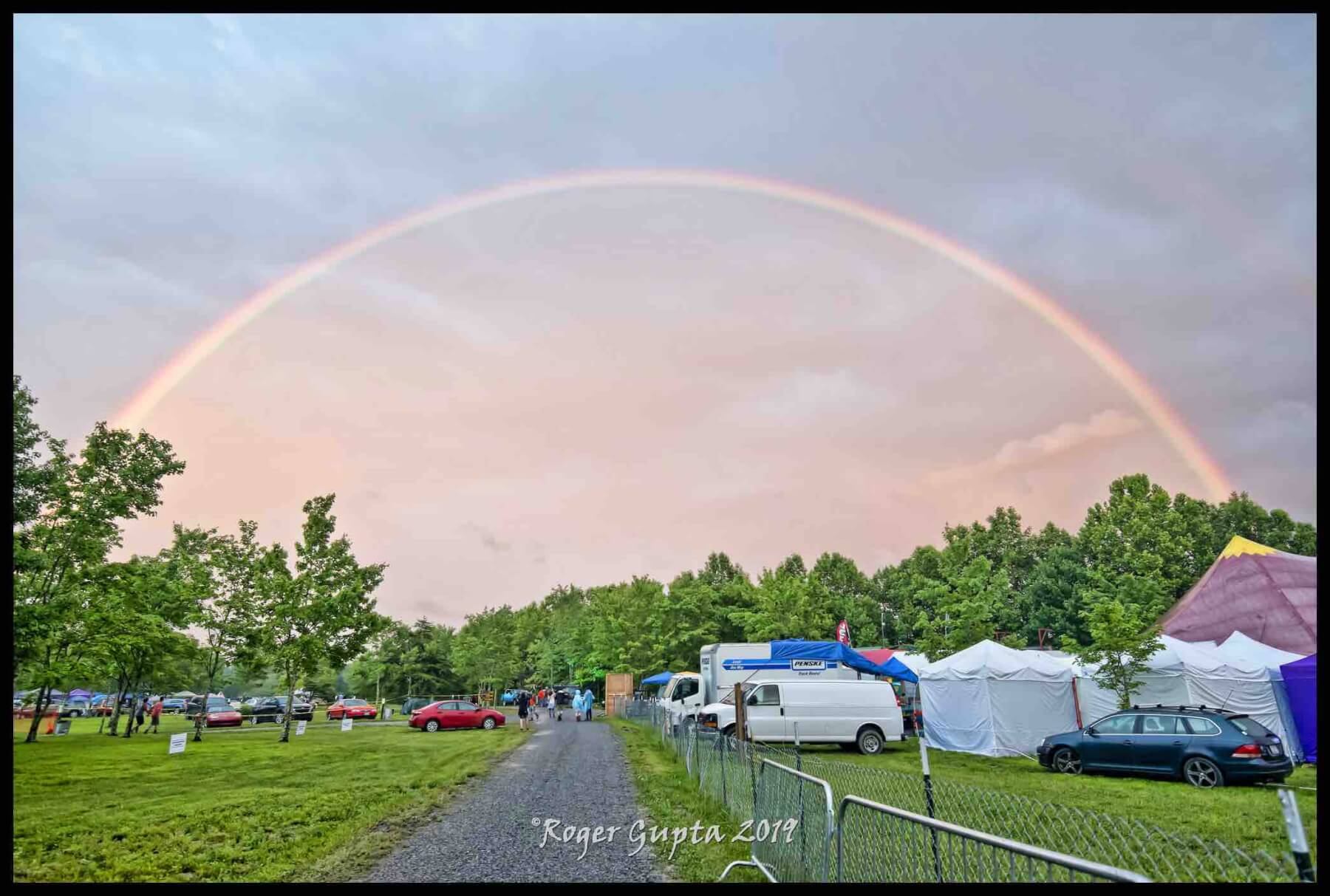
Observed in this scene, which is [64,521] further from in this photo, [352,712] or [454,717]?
[352,712]

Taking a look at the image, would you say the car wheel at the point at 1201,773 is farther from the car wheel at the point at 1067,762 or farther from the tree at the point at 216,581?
the tree at the point at 216,581

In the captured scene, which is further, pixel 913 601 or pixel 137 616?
pixel 913 601

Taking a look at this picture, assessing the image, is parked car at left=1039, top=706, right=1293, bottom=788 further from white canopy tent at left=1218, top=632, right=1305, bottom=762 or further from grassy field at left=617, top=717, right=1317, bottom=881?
white canopy tent at left=1218, top=632, right=1305, bottom=762

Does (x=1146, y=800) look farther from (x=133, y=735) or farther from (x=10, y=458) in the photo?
(x=133, y=735)

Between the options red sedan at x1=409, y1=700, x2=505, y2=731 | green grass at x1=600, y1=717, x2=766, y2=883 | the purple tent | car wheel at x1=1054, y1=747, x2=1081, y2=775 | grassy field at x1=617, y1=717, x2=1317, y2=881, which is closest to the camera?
grassy field at x1=617, y1=717, x2=1317, y2=881

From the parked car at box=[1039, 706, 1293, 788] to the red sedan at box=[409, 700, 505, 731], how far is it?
81.1 feet

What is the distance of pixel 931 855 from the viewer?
489 centimetres

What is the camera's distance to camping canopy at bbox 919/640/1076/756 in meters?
21.8

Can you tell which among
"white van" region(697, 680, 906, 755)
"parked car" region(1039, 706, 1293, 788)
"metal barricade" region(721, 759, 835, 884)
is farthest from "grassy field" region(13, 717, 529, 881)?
"parked car" region(1039, 706, 1293, 788)

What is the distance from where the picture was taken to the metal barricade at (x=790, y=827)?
561 centimetres

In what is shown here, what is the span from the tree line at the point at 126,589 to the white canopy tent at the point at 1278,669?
89.3 ft

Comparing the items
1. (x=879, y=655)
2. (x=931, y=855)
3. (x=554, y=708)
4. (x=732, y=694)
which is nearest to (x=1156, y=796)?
(x=931, y=855)

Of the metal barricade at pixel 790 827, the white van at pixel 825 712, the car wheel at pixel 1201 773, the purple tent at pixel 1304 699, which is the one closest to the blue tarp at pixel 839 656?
the white van at pixel 825 712

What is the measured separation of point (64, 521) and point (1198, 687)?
1347 inches
